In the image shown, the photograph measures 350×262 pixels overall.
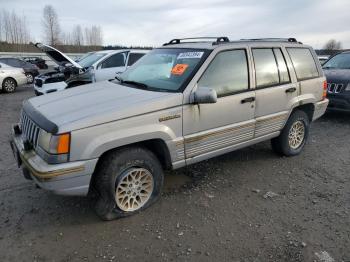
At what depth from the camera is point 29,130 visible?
3393 mm

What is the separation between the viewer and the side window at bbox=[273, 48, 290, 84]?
15.1 ft

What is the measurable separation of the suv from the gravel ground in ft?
1.23

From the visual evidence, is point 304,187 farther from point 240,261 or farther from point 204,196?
point 240,261

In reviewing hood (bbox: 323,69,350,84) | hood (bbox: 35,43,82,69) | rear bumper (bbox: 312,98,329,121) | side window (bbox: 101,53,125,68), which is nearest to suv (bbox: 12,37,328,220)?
rear bumper (bbox: 312,98,329,121)

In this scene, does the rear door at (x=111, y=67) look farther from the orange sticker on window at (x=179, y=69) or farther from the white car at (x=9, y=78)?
the white car at (x=9, y=78)

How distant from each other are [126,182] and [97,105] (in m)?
0.88

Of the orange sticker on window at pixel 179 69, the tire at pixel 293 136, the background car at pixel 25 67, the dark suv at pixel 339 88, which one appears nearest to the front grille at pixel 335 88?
the dark suv at pixel 339 88

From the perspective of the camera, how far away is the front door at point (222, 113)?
367 cm

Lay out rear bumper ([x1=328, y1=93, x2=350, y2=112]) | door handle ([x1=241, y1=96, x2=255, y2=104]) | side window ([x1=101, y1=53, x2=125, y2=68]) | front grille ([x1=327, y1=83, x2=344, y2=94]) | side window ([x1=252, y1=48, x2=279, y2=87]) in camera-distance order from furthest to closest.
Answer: side window ([x1=101, y1=53, x2=125, y2=68]), front grille ([x1=327, y1=83, x2=344, y2=94]), rear bumper ([x1=328, y1=93, x2=350, y2=112]), side window ([x1=252, y1=48, x2=279, y2=87]), door handle ([x1=241, y1=96, x2=255, y2=104])

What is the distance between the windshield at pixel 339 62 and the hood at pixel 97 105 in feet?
22.0

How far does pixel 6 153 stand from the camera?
A: 17.4 ft

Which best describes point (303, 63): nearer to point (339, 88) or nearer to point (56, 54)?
point (339, 88)

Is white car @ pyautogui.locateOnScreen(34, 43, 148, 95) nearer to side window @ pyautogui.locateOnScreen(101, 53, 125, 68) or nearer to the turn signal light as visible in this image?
side window @ pyautogui.locateOnScreen(101, 53, 125, 68)

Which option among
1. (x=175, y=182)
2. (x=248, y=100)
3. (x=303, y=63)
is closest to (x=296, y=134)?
(x=303, y=63)
